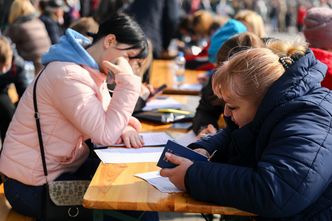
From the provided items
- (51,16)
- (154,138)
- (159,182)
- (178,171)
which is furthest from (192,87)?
(51,16)

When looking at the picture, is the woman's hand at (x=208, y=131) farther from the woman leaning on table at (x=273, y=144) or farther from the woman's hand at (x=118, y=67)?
the woman leaning on table at (x=273, y=144)

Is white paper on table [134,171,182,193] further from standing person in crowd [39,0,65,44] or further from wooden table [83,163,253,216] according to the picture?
standing person in crowd [39,0,65,44]

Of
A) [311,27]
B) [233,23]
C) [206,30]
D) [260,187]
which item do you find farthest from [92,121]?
[206,30]

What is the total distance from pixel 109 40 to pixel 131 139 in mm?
474

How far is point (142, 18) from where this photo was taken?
6.49 metres

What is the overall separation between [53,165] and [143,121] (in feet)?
3.00

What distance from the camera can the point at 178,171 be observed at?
1.93 m

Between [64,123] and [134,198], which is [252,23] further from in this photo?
[134,198]

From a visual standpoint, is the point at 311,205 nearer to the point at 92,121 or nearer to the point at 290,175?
the point at 290,175

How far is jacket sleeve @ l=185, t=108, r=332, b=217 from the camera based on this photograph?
1.70 meters

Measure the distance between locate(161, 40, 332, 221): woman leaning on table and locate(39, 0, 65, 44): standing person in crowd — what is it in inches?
176

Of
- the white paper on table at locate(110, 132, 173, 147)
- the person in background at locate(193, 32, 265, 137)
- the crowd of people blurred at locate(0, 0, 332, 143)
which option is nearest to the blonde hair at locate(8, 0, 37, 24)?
the crowd of people blurred at locate(0, 0, 332, 143)

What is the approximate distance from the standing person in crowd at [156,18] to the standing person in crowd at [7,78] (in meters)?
2.19

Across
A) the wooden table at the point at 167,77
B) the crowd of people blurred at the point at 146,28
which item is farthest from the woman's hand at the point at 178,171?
the wooden table at the point at 167,77
